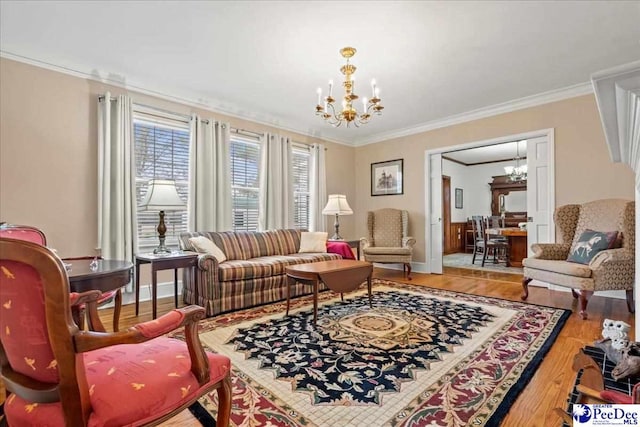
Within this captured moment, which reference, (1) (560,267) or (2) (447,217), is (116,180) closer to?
(1) (560,267)

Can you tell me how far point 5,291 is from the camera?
0.84m

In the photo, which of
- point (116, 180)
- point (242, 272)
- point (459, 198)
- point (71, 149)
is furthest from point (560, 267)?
point (459, 198)

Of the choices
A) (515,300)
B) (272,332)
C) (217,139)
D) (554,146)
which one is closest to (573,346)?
(515,300)

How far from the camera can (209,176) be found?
13.5 feet

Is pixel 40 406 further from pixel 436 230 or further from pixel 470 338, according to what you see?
pixel 436 230

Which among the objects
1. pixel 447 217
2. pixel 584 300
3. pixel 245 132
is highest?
pixel 245 132

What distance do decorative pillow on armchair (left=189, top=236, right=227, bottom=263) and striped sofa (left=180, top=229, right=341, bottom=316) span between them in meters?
0.09

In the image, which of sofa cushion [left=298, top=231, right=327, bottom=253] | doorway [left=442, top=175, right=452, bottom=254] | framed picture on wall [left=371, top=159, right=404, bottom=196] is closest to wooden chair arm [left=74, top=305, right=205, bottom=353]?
sofa cushion [left=298, top=231, right=327, bottom=253]

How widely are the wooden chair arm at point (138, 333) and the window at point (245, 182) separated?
344 cm

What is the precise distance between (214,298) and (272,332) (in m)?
0.82

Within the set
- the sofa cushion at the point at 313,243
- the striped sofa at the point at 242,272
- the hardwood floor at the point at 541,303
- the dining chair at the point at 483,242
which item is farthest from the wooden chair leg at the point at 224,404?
the dining chair at the point at 483,242

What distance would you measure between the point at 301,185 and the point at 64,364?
4.72 metres

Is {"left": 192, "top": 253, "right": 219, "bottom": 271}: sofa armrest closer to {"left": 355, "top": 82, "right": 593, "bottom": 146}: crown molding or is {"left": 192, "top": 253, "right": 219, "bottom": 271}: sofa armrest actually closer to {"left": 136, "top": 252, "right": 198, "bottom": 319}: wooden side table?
{"left": 136, "top": 252, "right": 198, "bottom": 319}: wooden side table

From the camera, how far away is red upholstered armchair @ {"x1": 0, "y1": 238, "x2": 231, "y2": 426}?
2.64 feet
